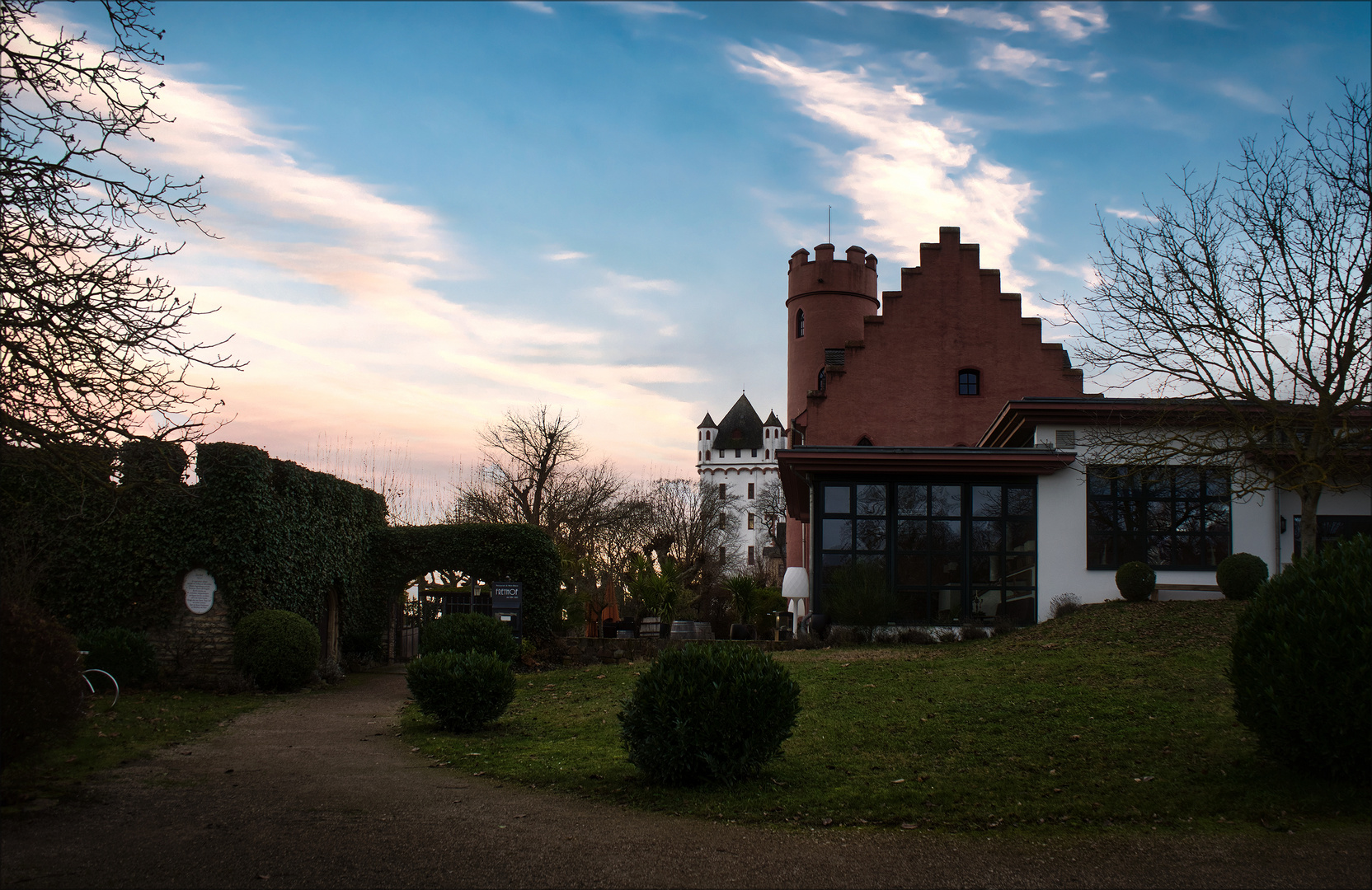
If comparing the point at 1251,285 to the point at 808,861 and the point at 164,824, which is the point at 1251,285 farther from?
the point at 164,824

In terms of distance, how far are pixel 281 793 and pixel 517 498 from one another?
2990 centimetres

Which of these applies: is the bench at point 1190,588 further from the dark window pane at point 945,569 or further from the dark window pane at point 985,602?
the dark window pane at point 945,569

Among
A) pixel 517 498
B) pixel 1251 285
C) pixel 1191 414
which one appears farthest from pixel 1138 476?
pixel 517 498

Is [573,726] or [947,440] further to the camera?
[947,440]

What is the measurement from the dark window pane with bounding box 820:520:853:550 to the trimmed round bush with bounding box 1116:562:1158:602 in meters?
5.25

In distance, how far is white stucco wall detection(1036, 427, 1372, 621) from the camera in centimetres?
1967

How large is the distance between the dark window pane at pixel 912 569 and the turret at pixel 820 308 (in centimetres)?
1535

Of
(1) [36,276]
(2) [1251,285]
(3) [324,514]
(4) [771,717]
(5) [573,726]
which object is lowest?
(5) [573,726]

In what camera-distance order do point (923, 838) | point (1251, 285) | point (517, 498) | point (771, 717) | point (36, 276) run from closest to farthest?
point (923, 838), point (36, 276), point (771, 717), point (1251, 285), point (517, 498)

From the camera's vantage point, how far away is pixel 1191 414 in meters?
17.5

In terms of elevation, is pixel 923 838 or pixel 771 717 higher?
pixel 771 717

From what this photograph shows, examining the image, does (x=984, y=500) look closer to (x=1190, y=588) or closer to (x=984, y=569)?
(x=984, y=569)

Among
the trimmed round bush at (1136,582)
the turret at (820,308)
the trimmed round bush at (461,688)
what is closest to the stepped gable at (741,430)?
the turret at (820,308)

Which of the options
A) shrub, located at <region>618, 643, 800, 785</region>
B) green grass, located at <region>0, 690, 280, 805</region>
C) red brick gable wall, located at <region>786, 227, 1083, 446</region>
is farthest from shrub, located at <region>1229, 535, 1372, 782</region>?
red brick gable wall, located at <region>786, 227, 1083, 446</region>
